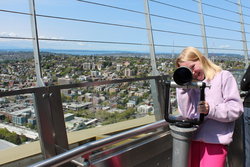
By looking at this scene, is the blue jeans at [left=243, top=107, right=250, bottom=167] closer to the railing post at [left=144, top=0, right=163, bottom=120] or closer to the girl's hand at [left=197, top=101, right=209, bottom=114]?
the girl's hand at [left=197, top=101, right=209, bottom=114]

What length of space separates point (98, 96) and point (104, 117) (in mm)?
202

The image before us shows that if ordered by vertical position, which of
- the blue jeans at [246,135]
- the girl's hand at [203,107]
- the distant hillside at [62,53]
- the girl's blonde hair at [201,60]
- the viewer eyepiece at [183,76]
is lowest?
the blue jeans at [246,135]

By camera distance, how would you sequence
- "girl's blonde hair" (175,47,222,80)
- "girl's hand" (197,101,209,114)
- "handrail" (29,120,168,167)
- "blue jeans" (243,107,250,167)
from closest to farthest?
"handrail" (29,120,168,167), "girl's hand" (197,101,209,114), "girl's blonde hair" (175,47,222,80), "blue jeans" (243,107,250,167)

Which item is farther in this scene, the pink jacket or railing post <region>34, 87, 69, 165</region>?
railing post <region>34, 87, 69, 165</region>

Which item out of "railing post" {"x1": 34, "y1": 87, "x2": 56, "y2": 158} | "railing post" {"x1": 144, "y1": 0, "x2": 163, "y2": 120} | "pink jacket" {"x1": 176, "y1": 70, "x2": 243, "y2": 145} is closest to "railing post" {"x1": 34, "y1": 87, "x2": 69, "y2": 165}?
"railing post" {"x1": 34, "y1": 87, "x2": 56, "y2": 158}

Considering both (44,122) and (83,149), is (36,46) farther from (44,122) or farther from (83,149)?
(83,149)

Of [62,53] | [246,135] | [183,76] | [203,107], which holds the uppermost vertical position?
[62,53]

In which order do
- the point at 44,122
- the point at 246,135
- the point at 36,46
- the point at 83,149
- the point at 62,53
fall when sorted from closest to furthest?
1. the point at 83,149
2. the point at 44,122
3. the point at 36,46
4. the point at 246,135
5. the point at 62,53

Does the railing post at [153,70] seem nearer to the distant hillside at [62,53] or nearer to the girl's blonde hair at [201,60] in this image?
the distant hillside at [62,53]

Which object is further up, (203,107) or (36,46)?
(36,46)

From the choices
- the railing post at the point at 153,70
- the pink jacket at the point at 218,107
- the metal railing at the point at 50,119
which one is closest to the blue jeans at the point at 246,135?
the pink jacket at the point at 218,107

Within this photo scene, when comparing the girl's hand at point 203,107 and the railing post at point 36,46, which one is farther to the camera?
the railing post at point 36,46

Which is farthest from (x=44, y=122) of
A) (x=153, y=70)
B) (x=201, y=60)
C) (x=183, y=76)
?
(x=153, y=70)

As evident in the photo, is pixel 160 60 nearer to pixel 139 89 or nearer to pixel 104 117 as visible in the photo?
pixel 139 89
